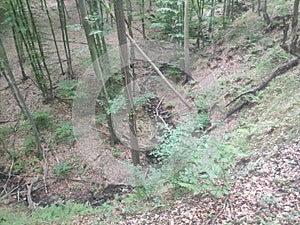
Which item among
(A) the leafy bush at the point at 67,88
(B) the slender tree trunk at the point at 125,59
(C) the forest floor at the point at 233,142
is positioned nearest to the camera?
(C) the forest floor at the point at 233,142

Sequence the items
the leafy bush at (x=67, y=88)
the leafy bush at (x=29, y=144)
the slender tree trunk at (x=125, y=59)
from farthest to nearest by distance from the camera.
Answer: the leafy bush at (x=67, y=88) < the leafy bush at (x=29, y=144) < the slender tree trunk at (x=125, y=59)

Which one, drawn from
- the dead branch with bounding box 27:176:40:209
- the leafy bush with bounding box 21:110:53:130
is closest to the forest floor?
the dead branch with bounding box 27:176:40:209

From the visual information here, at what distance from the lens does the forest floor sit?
4.33 m

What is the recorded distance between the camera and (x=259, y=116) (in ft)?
23.6

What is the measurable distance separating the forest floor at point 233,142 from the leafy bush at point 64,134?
206 mm

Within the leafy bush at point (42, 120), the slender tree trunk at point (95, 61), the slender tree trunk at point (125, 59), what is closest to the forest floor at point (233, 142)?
the leafy bush at point (42, 120)

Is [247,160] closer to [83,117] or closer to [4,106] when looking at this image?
[83,117]

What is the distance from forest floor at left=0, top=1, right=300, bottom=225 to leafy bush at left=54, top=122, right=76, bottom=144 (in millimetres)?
206

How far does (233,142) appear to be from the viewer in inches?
258

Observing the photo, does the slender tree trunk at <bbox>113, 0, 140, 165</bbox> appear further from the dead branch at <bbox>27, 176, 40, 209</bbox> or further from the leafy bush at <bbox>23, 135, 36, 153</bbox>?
the leafy bush at <bbox>23, 135, 36, 153</bbox>

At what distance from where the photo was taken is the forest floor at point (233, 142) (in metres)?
4.33

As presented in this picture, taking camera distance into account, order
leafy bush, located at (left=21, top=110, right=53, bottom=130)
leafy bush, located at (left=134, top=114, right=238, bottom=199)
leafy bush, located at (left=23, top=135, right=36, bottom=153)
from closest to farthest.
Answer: leafy bush, located at (left=134, top=114, right=238, bottom=199) → leafy bush, located at (left=23, top=135, right=36, bottom=153) → leafy bush, located at (left=21, top=110, right=53, bottom=130)

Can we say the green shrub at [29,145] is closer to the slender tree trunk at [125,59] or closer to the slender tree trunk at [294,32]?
the slender tree trunk at [125,59]

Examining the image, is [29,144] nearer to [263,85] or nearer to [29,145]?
[29,145]
